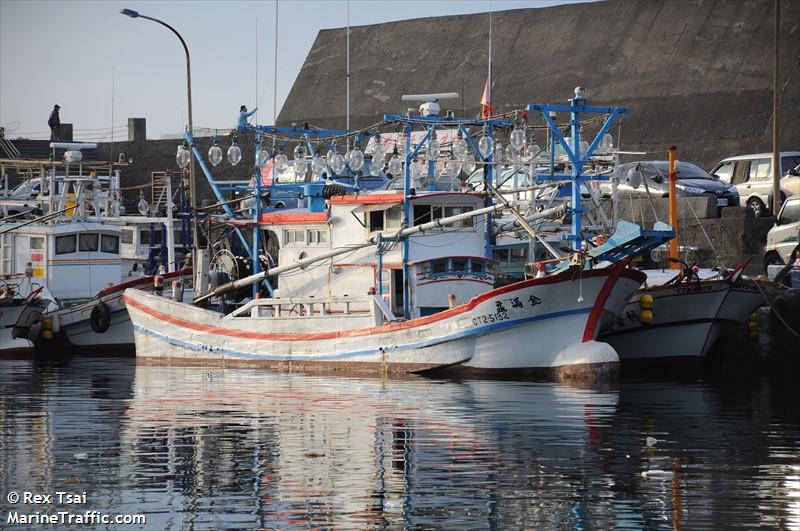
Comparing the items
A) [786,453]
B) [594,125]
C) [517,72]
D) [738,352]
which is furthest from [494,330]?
[517,72]

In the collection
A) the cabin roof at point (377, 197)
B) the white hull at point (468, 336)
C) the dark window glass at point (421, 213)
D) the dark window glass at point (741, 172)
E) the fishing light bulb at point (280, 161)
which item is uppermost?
the dark window glass at point (741, 172)

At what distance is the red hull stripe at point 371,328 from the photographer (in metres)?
24.4

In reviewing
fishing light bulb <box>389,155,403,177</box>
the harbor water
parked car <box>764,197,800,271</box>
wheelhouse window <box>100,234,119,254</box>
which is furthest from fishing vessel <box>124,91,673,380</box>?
parked car <box>764,197,800,271</box>

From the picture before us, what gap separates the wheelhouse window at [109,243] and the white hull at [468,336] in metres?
6.97

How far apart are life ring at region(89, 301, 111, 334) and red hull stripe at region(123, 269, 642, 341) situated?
1.51 meters

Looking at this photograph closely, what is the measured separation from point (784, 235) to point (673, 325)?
5.90m

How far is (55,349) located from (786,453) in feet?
66.2

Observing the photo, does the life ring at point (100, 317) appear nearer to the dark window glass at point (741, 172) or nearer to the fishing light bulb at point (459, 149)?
the fishing light bulb at point (459, 149)

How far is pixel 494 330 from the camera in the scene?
24.9 metres

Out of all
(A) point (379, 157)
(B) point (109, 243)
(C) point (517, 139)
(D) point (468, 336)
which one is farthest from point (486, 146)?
(B) point (109, 243)

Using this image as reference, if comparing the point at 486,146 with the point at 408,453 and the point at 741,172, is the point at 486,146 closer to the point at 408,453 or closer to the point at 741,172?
the point at 408,453

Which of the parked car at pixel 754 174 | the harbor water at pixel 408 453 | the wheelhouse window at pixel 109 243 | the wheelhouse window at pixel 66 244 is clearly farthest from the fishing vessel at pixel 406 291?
the parked car at pixel 754 174

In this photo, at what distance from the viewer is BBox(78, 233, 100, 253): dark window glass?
3389 centimetres

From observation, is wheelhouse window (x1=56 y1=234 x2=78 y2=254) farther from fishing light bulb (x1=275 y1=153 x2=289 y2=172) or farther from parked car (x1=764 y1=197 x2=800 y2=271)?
parked car (x1=764 y1=197 x2=800 y2=271)
